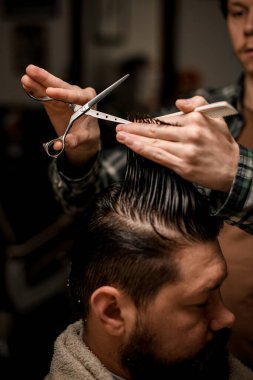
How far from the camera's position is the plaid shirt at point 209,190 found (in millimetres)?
1415

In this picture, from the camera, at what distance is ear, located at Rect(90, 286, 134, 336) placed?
4.76 feet

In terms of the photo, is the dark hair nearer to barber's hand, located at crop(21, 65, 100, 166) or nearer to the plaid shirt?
the plaid shirt

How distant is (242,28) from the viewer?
2076 millimetres

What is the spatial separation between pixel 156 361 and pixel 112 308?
6.8 inches

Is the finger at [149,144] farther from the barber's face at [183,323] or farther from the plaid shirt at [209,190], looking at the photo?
the barber's face at [183,323]

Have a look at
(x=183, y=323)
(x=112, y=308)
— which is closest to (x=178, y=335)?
(x=183, y=323)

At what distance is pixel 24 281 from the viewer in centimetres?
347

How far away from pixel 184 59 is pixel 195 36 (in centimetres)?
27

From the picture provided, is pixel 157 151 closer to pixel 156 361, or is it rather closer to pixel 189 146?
pixel 189 146

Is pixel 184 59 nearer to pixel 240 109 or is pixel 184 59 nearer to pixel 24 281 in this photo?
pixel 24 281

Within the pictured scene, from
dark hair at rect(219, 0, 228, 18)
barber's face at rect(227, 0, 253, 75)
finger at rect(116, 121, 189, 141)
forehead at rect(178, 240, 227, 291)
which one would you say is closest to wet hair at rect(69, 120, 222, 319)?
forehead at rect(178, 240, 227, 291)

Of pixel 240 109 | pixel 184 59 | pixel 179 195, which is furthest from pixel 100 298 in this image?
pixel 184 59

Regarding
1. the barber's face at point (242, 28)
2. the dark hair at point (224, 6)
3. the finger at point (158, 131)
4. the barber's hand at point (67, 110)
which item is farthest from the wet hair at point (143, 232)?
the dark hair at point (224, 6)

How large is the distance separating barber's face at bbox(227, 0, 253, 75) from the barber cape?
3.73ft
